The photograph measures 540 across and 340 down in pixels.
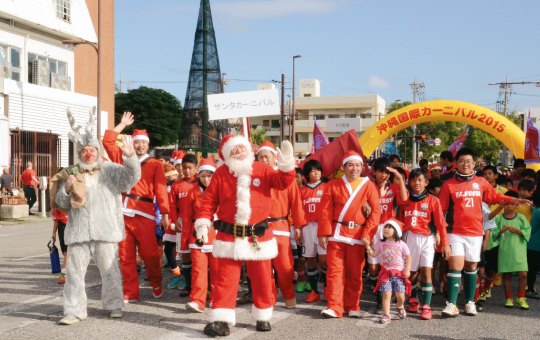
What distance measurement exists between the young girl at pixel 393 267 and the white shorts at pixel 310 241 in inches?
46.4

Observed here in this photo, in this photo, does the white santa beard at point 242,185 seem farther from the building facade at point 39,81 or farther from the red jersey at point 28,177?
the building facade at point 39,81

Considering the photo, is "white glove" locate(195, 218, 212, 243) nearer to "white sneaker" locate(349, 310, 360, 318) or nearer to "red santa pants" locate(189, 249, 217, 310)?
"red santa pants" locate(189, 249, 217, 310)

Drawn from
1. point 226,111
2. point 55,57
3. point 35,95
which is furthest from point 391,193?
point 55,57

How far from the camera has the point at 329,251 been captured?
6.44m

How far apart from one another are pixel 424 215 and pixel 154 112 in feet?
180

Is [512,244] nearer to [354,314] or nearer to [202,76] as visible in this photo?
[354,314]

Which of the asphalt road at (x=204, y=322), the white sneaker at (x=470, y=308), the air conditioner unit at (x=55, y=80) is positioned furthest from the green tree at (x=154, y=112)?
the white sneaker at (x=470, y=308)

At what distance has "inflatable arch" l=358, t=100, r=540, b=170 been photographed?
13602mm

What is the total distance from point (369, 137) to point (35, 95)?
16542 mm

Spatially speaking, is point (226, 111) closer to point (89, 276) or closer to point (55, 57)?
point (89, 276)

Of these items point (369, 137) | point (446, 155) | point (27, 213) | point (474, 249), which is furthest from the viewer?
point (27, 213)

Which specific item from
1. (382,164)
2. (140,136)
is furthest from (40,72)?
(382,164)

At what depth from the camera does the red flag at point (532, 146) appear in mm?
12023

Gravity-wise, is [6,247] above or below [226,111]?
below
